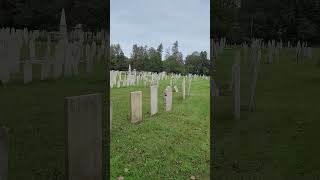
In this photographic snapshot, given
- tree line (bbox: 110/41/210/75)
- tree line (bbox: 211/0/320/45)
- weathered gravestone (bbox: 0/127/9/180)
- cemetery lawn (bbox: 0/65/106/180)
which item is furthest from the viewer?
tree line (bbox: 211/0/320/45)

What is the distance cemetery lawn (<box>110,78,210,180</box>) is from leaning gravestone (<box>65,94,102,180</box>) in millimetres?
931

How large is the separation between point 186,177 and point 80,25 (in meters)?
11.2

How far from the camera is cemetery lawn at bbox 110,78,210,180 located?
4.30 meters

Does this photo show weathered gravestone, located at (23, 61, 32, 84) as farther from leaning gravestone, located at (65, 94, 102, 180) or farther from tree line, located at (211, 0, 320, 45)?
tree line, located at (211, 0, 320, 45)

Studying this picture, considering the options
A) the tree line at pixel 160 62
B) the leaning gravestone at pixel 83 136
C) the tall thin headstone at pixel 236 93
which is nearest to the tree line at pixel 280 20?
the tree line at pixel 160 62

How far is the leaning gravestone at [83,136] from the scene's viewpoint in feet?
9.25

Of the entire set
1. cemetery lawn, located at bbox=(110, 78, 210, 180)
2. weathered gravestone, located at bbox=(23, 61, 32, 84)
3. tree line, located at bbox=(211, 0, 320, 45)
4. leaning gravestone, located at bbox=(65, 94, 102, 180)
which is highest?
tree line, located at bbox=(211, 0, 320, 45)

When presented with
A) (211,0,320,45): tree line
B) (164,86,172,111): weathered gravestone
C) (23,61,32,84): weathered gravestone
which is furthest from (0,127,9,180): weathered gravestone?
(211,0,320,45): tree line

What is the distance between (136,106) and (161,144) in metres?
0.77

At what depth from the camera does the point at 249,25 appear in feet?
64.3

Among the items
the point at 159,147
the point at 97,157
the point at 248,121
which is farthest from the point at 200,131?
the point at 97,157

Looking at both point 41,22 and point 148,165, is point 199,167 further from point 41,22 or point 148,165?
point 41,22

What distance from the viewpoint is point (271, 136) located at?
5.46 metres

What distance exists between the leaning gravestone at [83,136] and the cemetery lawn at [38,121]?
0.18 m
